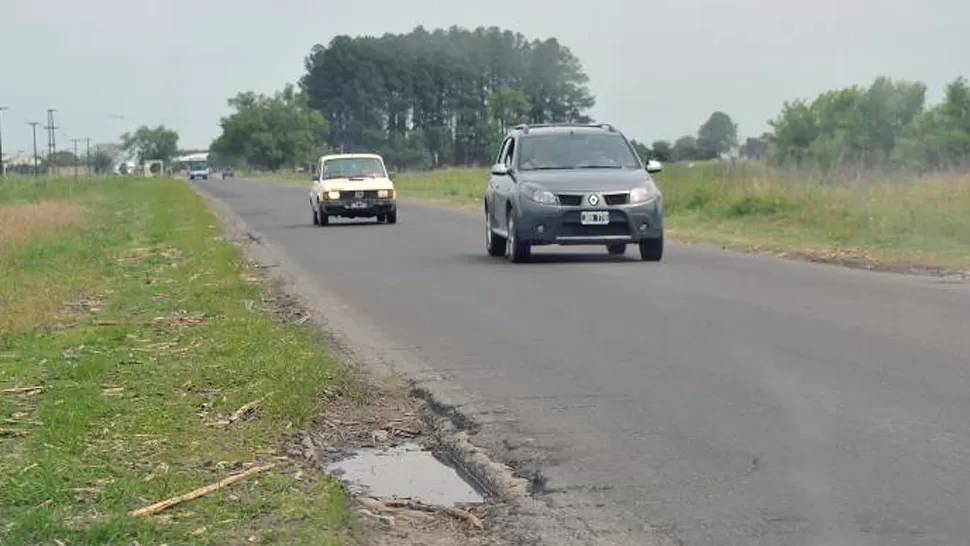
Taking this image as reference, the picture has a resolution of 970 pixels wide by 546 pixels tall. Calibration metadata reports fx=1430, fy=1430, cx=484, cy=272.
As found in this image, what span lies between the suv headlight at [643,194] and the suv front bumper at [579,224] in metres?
0.06

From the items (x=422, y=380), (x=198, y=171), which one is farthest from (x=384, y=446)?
(x=198, y=171)

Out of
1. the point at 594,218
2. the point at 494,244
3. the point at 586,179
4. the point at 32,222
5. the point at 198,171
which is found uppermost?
the point at 586,179

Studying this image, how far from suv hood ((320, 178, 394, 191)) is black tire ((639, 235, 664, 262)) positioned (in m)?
14.2

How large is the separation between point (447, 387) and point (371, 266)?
10.1 metres

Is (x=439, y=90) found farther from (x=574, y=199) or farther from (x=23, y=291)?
(x=23, y=291)

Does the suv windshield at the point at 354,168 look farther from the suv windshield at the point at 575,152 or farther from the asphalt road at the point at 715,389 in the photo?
the asphalt road at the point at 715,389

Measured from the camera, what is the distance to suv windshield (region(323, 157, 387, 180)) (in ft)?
108

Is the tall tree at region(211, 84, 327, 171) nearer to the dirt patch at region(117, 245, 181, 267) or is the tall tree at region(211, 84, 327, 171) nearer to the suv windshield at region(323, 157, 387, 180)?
the suv windshield at region(323, 157, 387, 180)

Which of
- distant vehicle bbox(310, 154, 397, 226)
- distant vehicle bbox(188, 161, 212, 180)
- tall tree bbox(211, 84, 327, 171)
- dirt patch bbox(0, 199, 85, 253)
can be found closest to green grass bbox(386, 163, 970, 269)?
distant vehicle bbox(310, 154, 397, 226)

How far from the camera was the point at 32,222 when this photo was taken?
118ft

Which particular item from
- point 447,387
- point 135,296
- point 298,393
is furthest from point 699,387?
point 135,296

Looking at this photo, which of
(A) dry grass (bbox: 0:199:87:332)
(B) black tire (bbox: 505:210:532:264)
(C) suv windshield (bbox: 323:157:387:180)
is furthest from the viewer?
(C) suv windshield (bbox: 323:157:387:180)

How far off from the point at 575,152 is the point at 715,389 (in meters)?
10.6

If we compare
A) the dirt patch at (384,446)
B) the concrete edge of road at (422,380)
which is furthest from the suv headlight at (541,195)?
the dirt patch at (384,446)
